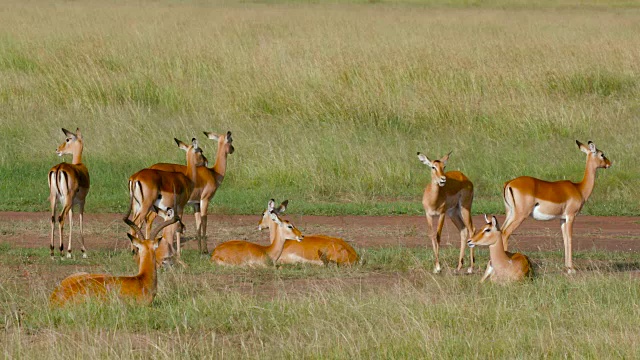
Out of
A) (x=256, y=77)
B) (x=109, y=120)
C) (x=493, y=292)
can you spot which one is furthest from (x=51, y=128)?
(x=493, y=292)

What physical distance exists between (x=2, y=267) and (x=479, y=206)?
5081 millimetres

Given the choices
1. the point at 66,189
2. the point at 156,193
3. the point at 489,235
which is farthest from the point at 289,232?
the point at 66,189

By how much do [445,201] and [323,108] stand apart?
614cm

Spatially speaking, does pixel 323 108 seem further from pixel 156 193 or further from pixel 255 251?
pixel 255 251

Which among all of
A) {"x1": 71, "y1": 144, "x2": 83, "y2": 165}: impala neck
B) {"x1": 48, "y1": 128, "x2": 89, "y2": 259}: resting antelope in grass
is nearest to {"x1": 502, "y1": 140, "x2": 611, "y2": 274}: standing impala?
{"x1": 48, "y1": 128, "x2": 89, "y2": 259}: resting antelope in grass

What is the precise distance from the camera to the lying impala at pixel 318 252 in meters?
Result: 8.33

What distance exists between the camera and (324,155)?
489 inches

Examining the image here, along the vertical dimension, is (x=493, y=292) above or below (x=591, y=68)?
below

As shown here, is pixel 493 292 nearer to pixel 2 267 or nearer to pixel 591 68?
pixel 2 267

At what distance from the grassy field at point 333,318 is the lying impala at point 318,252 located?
0.26 metres

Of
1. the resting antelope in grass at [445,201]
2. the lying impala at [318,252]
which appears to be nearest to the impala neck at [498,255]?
the resting antelope in grass at [445,201]

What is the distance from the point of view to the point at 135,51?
18516 millimetres

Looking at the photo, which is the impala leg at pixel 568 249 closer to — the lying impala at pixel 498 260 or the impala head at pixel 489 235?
the lying impala at pixel 498 260

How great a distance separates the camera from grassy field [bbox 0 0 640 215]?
39.1 feet
